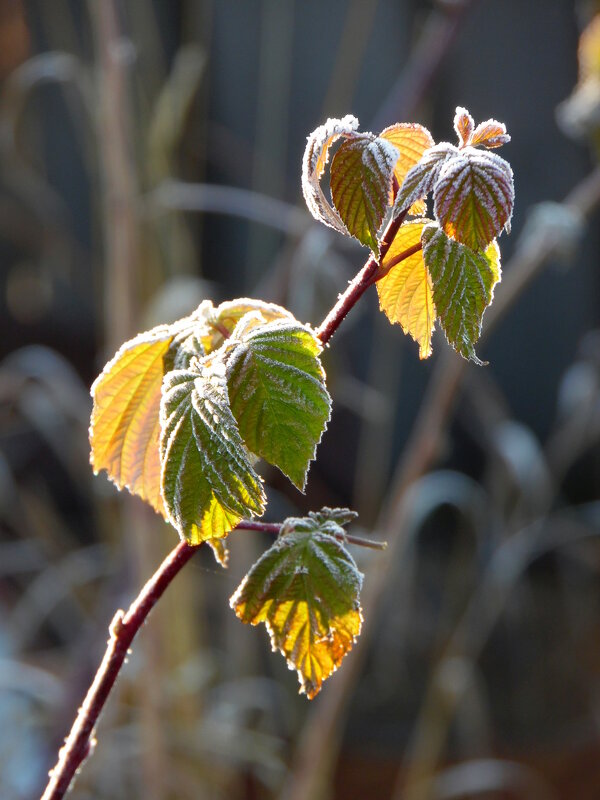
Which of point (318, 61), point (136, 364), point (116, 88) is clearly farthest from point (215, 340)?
point (318, 61)

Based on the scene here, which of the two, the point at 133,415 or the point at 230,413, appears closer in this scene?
the point at 230,413

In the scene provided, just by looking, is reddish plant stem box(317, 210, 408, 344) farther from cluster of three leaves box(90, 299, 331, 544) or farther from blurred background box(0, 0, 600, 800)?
blurred background box(0, 0, 600, 800)

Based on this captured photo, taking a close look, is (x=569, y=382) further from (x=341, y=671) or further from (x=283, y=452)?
(x=283, y=452)

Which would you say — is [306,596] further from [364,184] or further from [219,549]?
[364,184]

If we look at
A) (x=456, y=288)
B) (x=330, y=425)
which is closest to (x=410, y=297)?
(x=456, y=288)

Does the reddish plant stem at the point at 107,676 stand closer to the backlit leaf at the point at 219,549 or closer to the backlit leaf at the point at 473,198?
the backlit leaf at the point at 219,549

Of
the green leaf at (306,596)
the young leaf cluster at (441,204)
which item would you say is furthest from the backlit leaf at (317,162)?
the green leaf at (306,596)

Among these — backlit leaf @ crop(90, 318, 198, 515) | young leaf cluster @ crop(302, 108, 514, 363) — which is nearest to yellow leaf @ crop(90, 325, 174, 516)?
backlit leaf @ crop(90, 318, 198, 515)
